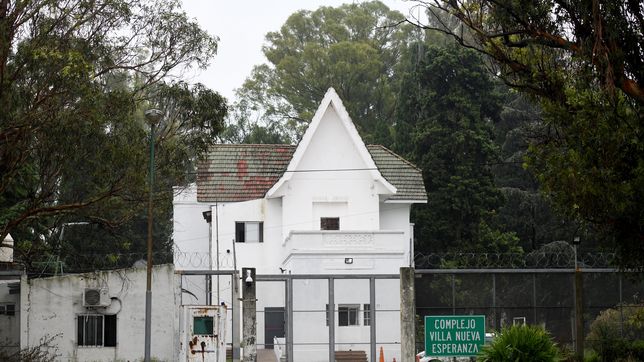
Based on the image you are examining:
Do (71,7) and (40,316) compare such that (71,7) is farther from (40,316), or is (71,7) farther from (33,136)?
(40,316)

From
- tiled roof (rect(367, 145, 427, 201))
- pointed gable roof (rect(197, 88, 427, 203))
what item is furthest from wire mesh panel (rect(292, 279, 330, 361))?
tiled roof (rect(367, 145, 427, 201))

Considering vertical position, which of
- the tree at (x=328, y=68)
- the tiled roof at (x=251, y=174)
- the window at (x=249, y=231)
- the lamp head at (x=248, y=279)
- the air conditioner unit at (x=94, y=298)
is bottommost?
the air conditioner unit at (x=94, y=298)

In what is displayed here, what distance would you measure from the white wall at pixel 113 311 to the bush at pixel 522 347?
1230 centimetres

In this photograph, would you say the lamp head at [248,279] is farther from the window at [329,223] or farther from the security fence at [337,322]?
the window at [329,223]

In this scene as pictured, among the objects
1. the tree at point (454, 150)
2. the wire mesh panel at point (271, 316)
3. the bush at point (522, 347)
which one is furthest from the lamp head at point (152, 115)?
the tree at point (454, 150)

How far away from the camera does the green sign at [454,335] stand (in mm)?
25797

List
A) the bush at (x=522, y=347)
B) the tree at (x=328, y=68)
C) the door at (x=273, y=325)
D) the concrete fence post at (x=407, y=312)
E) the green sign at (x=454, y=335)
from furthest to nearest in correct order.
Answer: the tree at (x=328, y=68), the door at (x=273, y=325), the concrete fence post at (x=407, y=312), the bush at (x=522, y=347), the green sign at (x=454, y=335)

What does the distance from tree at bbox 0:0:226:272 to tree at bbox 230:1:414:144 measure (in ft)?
150

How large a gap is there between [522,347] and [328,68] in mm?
60691

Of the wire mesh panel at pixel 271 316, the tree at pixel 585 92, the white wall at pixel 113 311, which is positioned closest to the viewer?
the tree at pixel 585 92

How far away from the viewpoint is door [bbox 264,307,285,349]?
152ft

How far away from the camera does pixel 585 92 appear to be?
25469mm

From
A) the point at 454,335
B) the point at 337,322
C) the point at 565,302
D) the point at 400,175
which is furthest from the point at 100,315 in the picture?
the point at 400,175

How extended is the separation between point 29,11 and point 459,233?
37.1 metres
